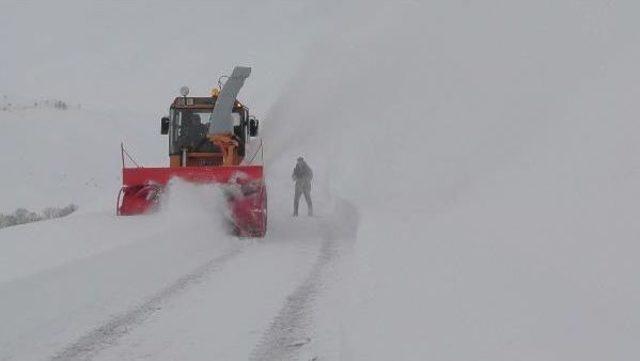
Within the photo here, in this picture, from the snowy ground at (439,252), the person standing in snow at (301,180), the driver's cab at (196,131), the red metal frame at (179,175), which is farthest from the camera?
the person standing in snow at (301,180)

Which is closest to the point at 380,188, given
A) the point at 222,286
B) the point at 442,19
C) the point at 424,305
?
the point at 442,19

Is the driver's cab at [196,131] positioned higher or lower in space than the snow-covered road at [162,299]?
higher

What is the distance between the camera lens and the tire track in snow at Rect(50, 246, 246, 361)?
4238 mm

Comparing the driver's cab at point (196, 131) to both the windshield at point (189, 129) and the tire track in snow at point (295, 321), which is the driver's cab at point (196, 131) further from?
the tire track in snow at point (295, 321)

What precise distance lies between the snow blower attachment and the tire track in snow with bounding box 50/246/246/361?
3336 mm

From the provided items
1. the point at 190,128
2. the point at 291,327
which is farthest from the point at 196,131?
the point at 291,327

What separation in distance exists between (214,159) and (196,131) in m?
0.62

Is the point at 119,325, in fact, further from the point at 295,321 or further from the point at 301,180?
the point at 301,180

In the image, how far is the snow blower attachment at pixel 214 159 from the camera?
10164 millimetres

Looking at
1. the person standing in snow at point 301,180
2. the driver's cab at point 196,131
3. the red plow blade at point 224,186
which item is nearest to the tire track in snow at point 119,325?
the red plow blade at point 224,186

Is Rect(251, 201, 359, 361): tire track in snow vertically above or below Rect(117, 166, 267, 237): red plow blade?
below

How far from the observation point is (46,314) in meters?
5.09

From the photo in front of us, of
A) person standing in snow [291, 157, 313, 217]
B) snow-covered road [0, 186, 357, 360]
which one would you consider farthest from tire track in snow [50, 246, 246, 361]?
person standing in snow [291, 157, 313, 217]

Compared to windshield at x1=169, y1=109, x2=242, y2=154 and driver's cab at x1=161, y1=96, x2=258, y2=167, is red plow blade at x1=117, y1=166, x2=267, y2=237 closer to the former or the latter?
driver's cab at x1=161, y1=96, x2=258, y2=167
